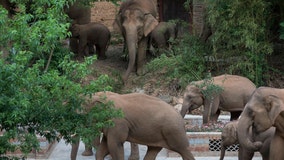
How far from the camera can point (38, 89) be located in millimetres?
9836

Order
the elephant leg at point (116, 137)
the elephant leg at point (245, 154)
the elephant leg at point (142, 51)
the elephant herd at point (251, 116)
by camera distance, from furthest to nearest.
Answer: the elephant leg at point (142, 51)
the elephant leg at point (116, 137)
the elephant leg at point (245, 154)
the elephant herd at point (251, 116)

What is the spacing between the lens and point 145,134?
1293cm

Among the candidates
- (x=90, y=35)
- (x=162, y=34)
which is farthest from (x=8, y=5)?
(x=162, y=34)

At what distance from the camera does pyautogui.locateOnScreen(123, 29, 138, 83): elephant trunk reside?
760 inches

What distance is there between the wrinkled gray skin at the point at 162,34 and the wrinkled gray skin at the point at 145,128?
8.14 metres

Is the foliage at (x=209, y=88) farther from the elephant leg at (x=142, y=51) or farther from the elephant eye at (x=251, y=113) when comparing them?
the elephant leg at (x=142, y=51)

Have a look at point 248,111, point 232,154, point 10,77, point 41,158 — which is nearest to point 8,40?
point 10,77

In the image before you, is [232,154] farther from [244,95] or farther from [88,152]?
[88,152]

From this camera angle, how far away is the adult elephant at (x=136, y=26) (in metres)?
19.7

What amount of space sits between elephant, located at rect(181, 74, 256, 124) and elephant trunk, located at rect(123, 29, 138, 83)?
4.01 m

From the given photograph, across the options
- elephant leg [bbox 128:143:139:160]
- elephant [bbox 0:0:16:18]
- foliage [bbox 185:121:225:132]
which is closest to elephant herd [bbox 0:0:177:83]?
elephant [bbox 0:0:16:18]

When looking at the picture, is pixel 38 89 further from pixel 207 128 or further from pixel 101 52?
pixel 101 52

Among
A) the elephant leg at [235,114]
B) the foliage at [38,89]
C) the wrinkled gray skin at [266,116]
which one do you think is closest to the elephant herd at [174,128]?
the wrinkled gray skin at [266,116]

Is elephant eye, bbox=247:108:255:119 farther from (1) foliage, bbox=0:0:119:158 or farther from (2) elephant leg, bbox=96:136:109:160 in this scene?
(2) elephant leg, bbox=96:136:109:160
